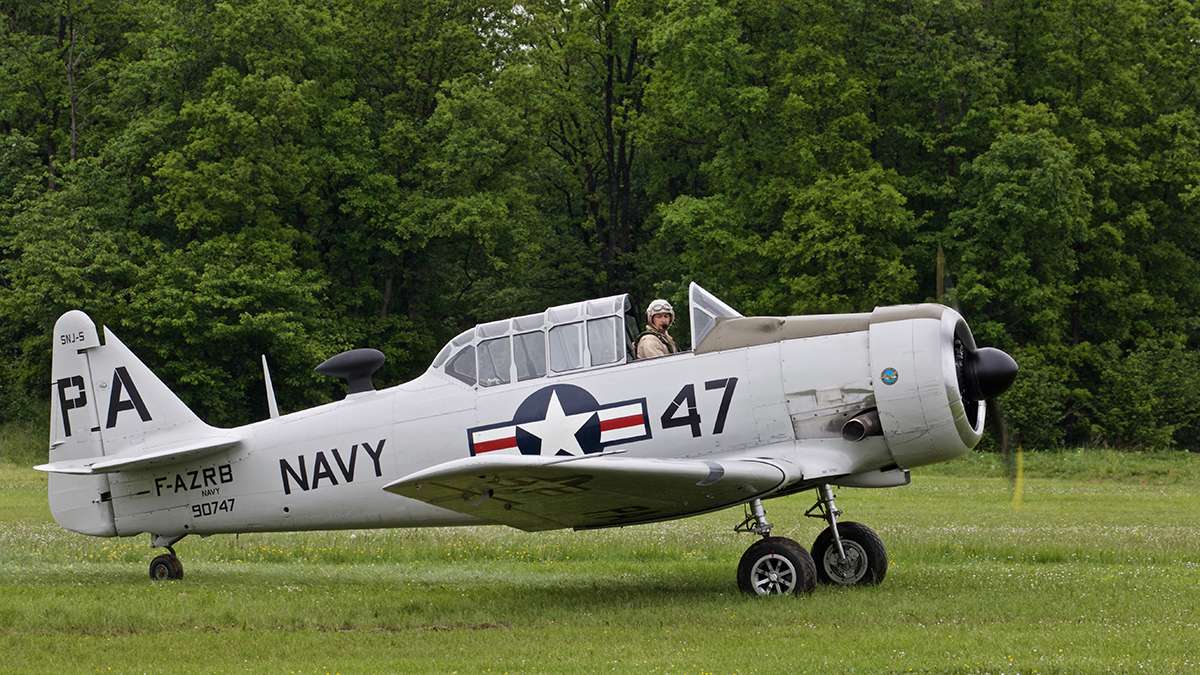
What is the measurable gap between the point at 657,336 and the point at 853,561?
271cm

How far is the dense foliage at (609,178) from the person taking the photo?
148ft

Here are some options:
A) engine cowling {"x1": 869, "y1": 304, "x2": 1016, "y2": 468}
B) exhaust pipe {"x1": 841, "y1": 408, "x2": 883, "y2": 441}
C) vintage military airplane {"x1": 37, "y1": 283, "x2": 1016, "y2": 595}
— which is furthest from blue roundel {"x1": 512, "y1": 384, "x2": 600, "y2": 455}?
engine cowling {"x1": 869, "y1": 304, "x2": 1016, "y2": 468}

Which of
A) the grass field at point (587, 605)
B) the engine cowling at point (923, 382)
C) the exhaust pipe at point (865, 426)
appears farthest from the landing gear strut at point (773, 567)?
the engine cowling at point (923, 382)

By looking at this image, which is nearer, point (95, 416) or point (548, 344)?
point (548, 344)

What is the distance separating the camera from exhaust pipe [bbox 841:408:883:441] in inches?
535

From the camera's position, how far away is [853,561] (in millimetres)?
14281

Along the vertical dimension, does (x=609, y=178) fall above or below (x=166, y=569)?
above

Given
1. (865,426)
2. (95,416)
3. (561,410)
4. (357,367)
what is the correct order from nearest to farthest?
(865,426) → (561,410) → (357,367) → (95,416)

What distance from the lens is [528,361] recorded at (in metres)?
14.5

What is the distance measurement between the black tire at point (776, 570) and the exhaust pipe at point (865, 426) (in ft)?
3.59

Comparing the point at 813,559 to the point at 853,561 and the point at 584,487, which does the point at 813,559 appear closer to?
the point at 853,561

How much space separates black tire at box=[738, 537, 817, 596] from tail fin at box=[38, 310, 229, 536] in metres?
5.81

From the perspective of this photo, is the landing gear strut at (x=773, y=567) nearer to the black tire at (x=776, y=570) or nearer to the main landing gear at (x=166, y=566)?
the black tire at (x=776, y=570)

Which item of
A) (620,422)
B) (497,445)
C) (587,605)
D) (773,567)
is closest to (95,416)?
(497,445)
